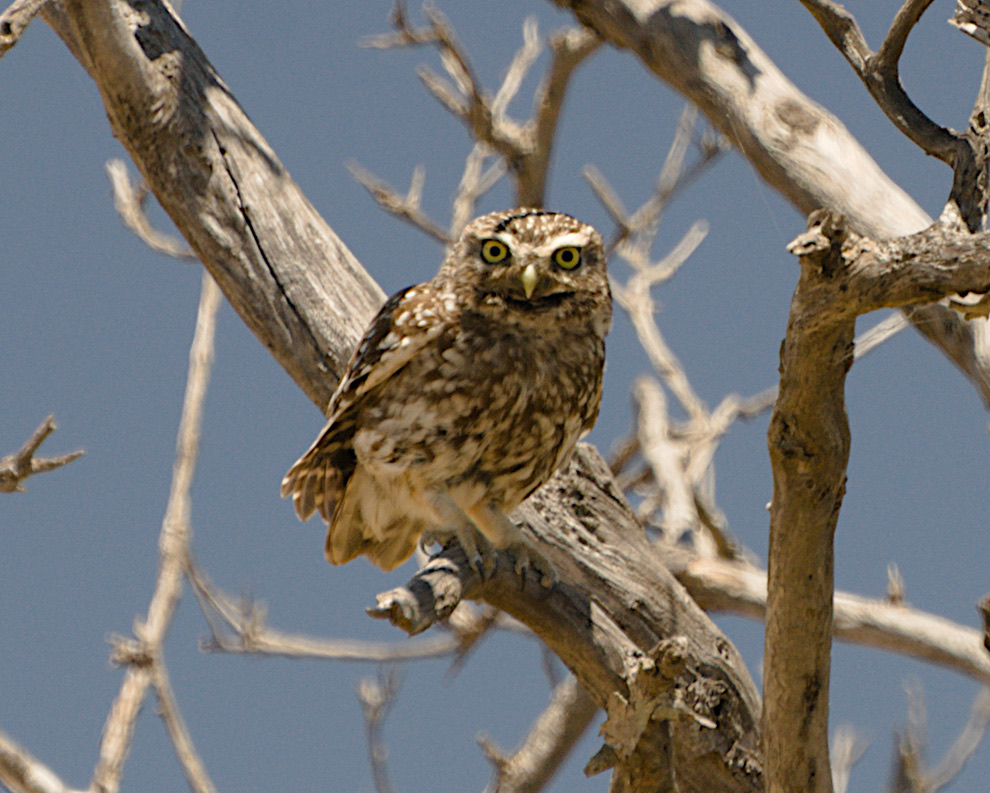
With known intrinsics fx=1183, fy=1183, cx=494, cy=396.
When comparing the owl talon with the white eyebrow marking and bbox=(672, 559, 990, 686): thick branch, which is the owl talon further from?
bbox=(672, 559, 990, 686): thick branch

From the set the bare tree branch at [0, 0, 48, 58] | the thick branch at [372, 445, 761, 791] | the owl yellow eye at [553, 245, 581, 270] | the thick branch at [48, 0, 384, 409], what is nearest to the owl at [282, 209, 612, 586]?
the owl yellow eye at [553, 245, 581, 270]

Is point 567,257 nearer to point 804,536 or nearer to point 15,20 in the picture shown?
point 804,536

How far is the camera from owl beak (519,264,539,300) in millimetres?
3193

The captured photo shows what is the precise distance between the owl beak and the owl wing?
287mm

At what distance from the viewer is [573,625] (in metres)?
3.19

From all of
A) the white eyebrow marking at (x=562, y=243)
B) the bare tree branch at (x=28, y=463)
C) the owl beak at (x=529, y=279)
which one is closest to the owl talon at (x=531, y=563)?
the owl beak at (x=529, y=279)

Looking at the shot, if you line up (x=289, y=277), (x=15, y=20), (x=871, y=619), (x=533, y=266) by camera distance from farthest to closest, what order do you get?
(x=871, y=619), (x=289, y=277), (x=533, y=266), (x=15, y=20)

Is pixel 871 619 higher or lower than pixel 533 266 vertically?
lower

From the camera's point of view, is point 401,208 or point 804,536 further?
point 401,208

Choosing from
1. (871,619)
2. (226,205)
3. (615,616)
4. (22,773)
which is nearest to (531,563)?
(615,616)

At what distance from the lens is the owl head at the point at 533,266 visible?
3.26 m

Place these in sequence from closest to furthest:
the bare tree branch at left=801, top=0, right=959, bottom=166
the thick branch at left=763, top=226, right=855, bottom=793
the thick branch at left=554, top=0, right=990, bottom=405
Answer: the thick branch at left=763, top=226, right=855, bottom=793
the bare tree branch at left=801, top=0, right=959, bottom=166
the thick branch at left=554, top=0, right=990, bottom=405

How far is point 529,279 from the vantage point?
3191 mm

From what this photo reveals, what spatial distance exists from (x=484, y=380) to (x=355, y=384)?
406mm
